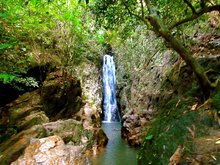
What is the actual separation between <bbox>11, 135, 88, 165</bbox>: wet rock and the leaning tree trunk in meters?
3.29

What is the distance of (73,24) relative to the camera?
12117 millimetres

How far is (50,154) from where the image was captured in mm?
6039

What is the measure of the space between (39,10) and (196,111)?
7.52 meters

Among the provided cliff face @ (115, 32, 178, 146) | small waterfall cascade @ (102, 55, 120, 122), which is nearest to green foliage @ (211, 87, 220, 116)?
cliff face @ (115, 32, 178, 146)

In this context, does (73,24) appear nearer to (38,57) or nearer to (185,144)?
(38,57)

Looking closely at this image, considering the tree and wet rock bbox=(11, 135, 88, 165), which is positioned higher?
the tree

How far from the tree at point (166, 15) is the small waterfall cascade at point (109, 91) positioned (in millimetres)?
12949

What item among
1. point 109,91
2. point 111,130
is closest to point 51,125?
point 111,130

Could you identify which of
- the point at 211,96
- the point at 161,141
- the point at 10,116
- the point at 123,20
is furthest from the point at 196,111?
the point at 10,116

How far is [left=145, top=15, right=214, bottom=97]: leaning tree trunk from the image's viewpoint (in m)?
5.25

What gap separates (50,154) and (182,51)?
367 centimetres

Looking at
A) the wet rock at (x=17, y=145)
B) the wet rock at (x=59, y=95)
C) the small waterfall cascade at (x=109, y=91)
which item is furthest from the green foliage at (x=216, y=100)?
the small waterfall cascade at (x=109, y=91)

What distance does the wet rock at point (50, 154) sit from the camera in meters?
5.86

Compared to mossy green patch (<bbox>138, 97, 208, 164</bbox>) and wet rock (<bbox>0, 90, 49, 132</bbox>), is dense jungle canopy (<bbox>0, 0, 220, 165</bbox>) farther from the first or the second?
wet rock (<bbox>0, 90, 49, 132</bbox>)
